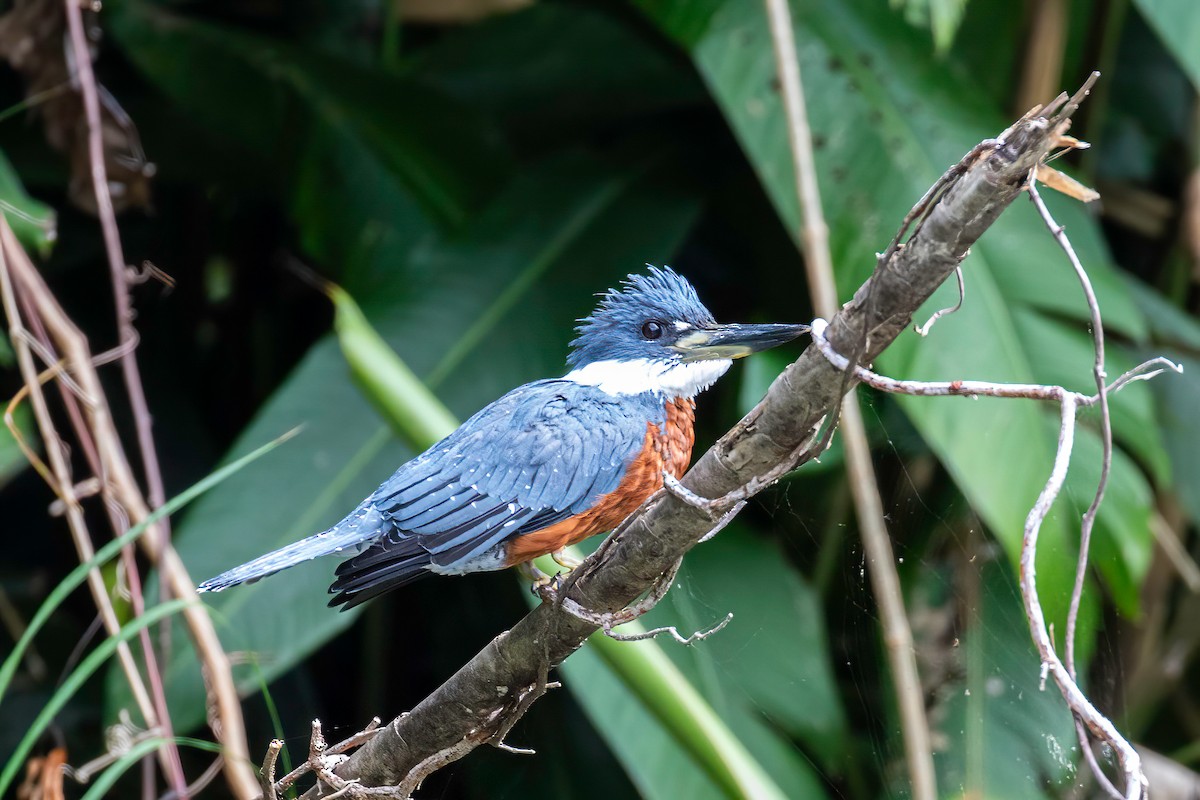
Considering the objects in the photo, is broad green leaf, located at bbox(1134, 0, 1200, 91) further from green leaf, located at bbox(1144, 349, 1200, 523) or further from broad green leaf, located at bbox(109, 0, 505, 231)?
broad green leaf, located at bbox(109, 0, 505, 231)

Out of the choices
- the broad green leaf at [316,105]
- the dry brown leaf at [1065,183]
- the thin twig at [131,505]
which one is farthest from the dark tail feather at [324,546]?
the broad green leaf at [316,105]

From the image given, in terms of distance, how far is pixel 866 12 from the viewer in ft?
11.1

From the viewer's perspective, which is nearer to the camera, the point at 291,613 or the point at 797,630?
the point at 291,613

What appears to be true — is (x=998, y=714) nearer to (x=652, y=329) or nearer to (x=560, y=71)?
(x=652, y=329)

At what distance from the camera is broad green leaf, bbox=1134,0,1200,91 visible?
2.99m

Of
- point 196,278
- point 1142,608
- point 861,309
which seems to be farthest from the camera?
point 196,278

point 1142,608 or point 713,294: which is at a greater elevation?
point 713,294

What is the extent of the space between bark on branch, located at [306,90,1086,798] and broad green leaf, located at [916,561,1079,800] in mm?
641

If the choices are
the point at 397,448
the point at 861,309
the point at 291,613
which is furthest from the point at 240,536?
the point at 861,309

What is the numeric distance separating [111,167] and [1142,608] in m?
3.42

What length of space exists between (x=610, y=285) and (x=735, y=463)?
198cm

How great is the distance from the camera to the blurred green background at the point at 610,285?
2.62 metres

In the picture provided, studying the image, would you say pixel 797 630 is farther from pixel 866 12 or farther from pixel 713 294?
pixel 866 12

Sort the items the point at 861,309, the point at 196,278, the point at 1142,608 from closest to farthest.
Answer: the point at 861,309
the point at 1142,608
the point at 196,278
